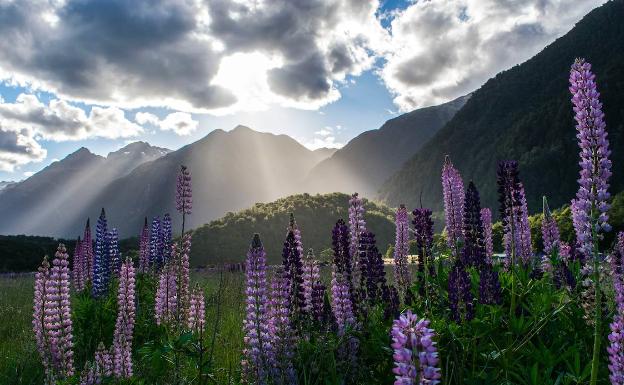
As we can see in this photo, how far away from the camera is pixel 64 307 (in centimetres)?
615

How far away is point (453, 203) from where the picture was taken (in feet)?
26.0

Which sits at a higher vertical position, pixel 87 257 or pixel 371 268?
pixel 87 257

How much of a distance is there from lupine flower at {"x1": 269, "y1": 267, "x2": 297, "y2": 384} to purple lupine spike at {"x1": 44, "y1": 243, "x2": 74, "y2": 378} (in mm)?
3009

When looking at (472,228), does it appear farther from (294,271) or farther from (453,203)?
(294,271)

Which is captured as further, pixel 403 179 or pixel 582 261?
pixel 403 179

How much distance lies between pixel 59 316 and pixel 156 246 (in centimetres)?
674

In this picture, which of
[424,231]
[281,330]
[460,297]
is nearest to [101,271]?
[281,330]

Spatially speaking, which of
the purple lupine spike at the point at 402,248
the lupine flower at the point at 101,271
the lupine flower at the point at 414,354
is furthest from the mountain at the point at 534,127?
the lupine flower at the point at 414,354

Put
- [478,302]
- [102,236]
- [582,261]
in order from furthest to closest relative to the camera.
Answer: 1. [102,236]
2. [582,261]
3. [478,302]

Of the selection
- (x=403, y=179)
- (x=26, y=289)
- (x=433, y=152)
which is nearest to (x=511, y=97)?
(x=433, y=152)

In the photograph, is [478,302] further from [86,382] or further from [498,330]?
[86,382]

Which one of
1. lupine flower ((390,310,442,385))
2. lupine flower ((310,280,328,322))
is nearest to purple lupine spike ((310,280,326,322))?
lupine flower ((310,280,328,322))

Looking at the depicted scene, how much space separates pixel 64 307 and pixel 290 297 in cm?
331

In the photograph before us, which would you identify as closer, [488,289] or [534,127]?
[488,289]
